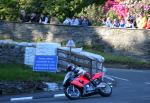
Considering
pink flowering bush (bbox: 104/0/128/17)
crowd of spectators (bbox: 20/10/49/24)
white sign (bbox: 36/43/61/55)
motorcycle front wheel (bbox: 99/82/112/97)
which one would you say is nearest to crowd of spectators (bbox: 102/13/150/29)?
pink flowering bush (bbox: 104/0/128/17)

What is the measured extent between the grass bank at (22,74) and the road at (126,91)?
2.62 meters

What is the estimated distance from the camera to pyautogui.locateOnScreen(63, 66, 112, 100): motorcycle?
21.5m

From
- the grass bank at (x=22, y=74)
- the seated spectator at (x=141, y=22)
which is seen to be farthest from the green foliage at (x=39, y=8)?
the grass bank at (x=22, y=74)

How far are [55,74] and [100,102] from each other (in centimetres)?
688

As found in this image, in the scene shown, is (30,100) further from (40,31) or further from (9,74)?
(40,31)

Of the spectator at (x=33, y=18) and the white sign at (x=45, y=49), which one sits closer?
the white sign at (x=45, y=49)

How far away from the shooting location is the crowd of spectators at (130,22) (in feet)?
130

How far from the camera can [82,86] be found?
21531 millimetres

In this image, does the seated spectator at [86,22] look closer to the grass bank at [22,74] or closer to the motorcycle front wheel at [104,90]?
the grass bank at [22,74]

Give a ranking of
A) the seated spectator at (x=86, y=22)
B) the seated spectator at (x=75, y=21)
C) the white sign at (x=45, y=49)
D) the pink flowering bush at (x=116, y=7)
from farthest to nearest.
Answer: the pink flowering bush at (x=116, y=7), the seated spectator at (x=75, y=21), the seated spectator at (x=86, y=22), the white sign at (x=45, y=49)

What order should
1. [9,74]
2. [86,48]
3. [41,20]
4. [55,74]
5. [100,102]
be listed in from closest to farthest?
1. [100,102]
2. [9,74]
3. [55,74]
4. [86,48]
5. [41,20]

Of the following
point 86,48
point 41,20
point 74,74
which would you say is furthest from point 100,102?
point 41,20

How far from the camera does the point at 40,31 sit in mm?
40656

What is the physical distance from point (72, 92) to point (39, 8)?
74.5 ft
